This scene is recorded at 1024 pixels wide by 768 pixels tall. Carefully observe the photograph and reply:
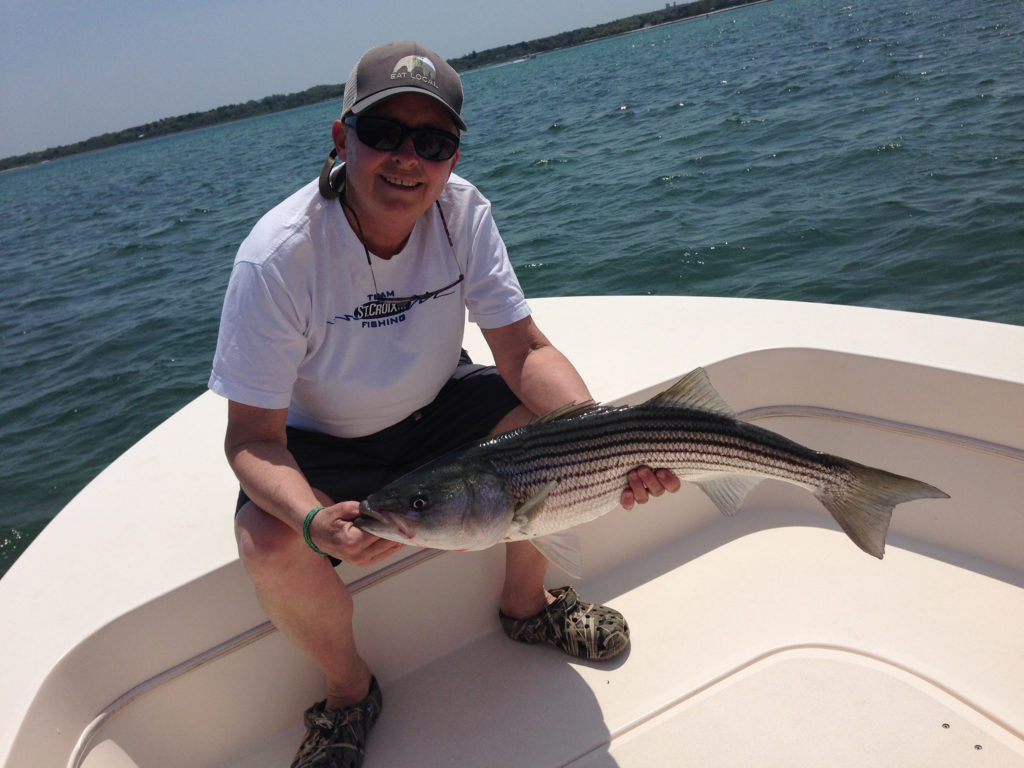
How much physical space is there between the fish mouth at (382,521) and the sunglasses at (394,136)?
112 centimetres

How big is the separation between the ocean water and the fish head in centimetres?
212

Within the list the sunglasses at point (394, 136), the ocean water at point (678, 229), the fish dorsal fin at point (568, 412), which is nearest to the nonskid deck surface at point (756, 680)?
the fish dorsal fin at point (568, 412)

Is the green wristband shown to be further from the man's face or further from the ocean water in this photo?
the ocean water

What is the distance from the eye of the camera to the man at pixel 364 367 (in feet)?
7.68

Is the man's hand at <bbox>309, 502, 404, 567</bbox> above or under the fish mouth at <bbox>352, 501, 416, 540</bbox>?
under

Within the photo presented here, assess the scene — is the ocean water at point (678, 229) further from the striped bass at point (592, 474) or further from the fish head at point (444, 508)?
the fish head at point (444, 508)

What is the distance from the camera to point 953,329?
3.14 meters

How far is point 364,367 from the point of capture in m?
2.61

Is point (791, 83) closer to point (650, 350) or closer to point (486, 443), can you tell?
point (650, 350)

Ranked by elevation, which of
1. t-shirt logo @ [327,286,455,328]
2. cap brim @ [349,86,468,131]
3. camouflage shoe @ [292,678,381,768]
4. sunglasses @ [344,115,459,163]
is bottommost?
camouflage shoe @ [292,678,381,768]

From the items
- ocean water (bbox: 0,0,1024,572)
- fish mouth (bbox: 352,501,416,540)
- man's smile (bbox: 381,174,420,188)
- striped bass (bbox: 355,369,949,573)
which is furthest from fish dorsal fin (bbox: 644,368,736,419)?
ocean water (bbox: 0,0,1024,572)

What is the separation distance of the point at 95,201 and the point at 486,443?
114ft

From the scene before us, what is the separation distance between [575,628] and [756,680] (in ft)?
2.13

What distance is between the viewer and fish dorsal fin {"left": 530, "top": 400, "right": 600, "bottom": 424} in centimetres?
225
